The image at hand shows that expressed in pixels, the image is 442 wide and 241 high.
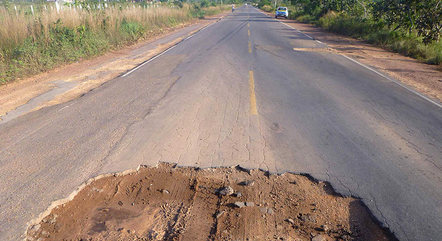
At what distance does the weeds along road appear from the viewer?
4.08 metres

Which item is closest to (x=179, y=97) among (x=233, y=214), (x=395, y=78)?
(x=233, y=214)

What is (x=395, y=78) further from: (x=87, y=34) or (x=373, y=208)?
(x=87, y=34)

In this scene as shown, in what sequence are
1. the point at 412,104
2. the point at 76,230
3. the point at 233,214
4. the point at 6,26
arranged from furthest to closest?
the point at 6,26 < the point at 412,104 < the point at 233,214 < the point at 76,230

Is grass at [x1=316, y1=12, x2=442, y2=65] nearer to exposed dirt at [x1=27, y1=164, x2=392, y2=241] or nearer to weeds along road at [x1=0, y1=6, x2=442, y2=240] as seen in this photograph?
weeds along road at [x1=0, y1=6, x2=442, y2=240]

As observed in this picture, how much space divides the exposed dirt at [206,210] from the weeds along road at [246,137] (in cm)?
26

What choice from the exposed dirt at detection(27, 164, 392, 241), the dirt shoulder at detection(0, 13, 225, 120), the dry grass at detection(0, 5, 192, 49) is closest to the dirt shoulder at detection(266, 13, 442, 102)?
the exposed dirt at detection(27, 164, 392, 241)

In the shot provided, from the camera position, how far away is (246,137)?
5.74 m

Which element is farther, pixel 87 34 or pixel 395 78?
pixel 87 34

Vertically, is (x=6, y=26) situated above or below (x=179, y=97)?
above

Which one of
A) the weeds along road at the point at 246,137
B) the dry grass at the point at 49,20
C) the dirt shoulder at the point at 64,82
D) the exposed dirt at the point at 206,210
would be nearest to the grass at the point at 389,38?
the weeds along road at the point at 246,137

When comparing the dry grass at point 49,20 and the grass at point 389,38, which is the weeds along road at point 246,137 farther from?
the grass at point 389,38

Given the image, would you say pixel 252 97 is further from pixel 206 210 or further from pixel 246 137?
pixel 206 210

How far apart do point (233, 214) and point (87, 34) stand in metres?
14.7

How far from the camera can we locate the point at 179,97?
26.3ft
